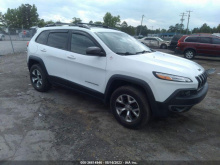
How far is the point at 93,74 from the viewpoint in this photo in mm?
3785

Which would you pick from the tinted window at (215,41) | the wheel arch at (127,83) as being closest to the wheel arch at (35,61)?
the wheel arch at (127,83)

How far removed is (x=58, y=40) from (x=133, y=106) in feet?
8.29

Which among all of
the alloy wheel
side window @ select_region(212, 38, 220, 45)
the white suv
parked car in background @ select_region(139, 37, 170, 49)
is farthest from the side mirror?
parked car in background @ select_region(139, 37, 170, 49)

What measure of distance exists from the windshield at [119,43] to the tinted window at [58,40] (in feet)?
3.19

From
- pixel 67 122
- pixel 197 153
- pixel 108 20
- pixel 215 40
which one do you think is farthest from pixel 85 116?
pixel 108 20

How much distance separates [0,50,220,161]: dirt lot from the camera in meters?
2.79

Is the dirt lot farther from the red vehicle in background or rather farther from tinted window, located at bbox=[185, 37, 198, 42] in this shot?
tinted window, located at bbox=[185, 37, 198, 42]

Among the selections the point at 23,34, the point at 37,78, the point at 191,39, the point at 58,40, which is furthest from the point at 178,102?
the point at 23,34

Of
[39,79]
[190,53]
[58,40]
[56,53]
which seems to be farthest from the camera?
[190,53]

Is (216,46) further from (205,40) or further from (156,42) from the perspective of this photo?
(156,42)

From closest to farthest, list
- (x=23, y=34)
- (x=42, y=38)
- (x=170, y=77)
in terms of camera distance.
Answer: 1. (x=170, y=77)
2. (x=42, y=38)
3. (x=23, y=34)

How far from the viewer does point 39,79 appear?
17.0 ft

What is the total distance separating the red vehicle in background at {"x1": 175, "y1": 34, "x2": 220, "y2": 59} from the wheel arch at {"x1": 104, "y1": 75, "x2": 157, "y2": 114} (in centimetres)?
1120

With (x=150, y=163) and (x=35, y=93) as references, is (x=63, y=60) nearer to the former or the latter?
(x=35, y=93)
